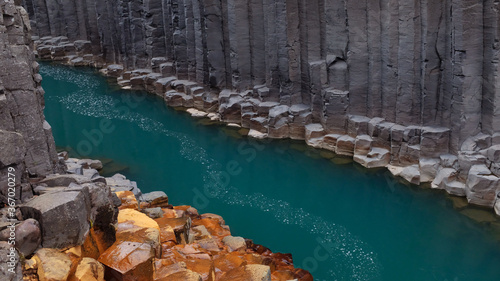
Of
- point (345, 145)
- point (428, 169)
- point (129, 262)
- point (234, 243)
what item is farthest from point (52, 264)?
point (345, 145)

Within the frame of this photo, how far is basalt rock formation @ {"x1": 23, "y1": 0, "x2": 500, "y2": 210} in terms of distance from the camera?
13820 millimetres

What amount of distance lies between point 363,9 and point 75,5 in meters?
20.4

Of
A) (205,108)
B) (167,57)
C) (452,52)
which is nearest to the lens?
(452,52)

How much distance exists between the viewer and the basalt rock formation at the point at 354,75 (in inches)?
544

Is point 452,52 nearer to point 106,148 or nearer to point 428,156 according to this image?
point 428,156

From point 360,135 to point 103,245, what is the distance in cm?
998

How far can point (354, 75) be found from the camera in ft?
55.5

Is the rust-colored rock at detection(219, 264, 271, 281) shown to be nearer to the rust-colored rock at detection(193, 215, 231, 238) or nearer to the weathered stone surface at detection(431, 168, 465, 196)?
the rust-colored rock at detection(193, 215, 231, 238)

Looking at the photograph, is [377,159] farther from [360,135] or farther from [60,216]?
[60,216]

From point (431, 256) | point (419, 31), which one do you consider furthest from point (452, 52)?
point (431, 256)

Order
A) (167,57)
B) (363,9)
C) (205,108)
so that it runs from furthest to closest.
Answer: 1. (167,57)
2. (205,108)
3. (363,9)

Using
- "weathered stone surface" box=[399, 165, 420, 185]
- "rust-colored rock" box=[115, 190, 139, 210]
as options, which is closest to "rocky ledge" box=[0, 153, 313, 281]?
"rust-colored rock" box=[115, 190, 139, 210]

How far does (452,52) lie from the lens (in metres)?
14.2

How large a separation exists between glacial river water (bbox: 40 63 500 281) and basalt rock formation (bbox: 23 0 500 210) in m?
0.78
